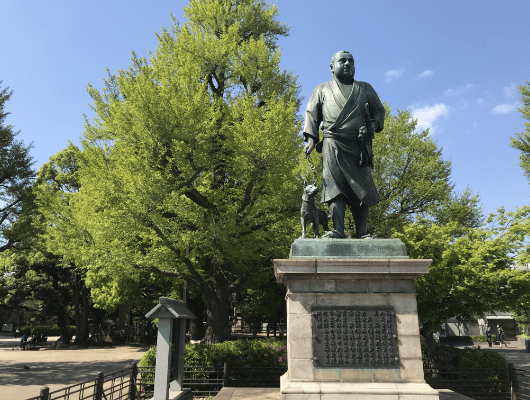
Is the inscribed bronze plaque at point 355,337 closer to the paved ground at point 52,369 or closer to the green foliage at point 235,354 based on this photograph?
the paved ground at point 52,369

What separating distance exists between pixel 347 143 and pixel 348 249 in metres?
1.88

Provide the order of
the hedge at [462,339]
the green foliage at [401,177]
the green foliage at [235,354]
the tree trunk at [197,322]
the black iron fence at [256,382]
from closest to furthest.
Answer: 1. the black iron fence at [256,382]
2. the green foliage at [235,354]
3. the green foliage at [401,177]
4. the tree trunk at [197,322]
5. the hedge at [462,339]

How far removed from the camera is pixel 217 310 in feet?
47.9

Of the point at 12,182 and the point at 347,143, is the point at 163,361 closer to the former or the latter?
the point at 347,143

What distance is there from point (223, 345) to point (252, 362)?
114cm

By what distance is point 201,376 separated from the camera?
11.9 m

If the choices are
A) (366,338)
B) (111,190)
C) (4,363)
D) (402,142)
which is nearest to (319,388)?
(366,338)

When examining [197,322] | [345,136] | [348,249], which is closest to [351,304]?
[348,249]

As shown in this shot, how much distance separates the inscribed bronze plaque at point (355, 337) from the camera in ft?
18.0

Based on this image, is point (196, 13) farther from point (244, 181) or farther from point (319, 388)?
point (319, 388)

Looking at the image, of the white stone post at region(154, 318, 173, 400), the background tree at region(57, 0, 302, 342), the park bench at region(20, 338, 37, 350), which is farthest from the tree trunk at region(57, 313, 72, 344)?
the white stone post at region(154, 318, 173, 400)

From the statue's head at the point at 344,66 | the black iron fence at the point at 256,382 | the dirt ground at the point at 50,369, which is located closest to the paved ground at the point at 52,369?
the dirt ground at the point at 50,369

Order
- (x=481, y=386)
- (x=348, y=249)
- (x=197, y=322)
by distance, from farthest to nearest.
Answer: (x=197, y=322) → (x=481, y=386) → (x=348, y=249)

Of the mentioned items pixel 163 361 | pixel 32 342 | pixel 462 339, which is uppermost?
pixel 163 361
